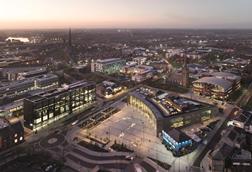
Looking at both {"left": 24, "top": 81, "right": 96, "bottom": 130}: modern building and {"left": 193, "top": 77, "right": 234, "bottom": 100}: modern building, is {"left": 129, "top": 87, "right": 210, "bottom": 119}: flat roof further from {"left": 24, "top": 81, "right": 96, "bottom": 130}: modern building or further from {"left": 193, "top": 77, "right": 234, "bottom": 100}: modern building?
{"left": 193, "top": 77, "right": 234, "bottom": 100}: modern building

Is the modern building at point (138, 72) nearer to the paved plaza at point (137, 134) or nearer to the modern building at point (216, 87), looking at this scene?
the modern building at point (216, 87)

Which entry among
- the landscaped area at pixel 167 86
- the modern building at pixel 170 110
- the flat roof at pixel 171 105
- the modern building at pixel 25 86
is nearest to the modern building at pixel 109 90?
the modern building at pixel 170 110

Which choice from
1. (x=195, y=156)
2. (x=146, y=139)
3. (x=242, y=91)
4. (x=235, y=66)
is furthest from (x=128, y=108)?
(x=235, y=66)

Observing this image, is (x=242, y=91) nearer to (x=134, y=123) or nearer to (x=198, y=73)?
(x=198, y=73)

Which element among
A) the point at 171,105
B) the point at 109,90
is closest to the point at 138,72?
the point at 109,90

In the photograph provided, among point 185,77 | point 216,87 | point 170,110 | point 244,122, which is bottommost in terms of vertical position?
point 244,122

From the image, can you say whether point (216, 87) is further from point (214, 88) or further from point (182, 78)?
point (182, 78)
